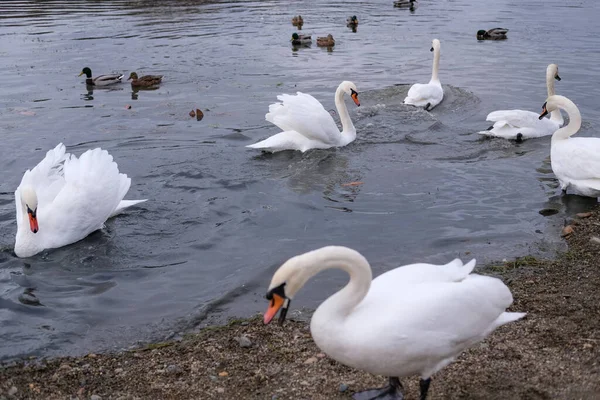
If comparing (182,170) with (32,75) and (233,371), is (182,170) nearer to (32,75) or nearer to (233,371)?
(233,371)

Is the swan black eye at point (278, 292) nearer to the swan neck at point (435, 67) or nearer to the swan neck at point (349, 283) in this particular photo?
the swan neck at point (349, 283)

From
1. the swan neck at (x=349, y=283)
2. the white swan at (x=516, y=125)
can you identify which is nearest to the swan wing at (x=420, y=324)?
the swan neck at (x=349, y=283)

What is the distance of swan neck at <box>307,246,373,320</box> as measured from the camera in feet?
14.5

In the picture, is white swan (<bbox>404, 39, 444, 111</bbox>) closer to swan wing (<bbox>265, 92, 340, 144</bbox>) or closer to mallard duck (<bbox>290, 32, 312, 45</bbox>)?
swan wing (<bbox>265, 92, 340, 144</bbox>)

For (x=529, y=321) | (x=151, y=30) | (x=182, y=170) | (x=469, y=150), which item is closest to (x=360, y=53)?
(x=151, y=30)

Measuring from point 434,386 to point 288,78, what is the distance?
517 inches

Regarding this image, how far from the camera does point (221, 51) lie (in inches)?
814

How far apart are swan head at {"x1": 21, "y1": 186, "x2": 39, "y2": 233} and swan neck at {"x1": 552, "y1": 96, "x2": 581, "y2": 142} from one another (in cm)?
686

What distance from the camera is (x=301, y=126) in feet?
38.4

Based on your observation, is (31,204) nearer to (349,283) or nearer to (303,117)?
(303,117)

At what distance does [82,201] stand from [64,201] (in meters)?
0.25

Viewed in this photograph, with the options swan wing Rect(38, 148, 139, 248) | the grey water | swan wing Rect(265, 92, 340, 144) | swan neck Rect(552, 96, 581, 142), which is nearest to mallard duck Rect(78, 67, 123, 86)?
the grey water

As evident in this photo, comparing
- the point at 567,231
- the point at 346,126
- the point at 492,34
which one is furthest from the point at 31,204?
the point at 492,34

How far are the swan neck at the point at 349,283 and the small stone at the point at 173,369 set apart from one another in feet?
5.77
